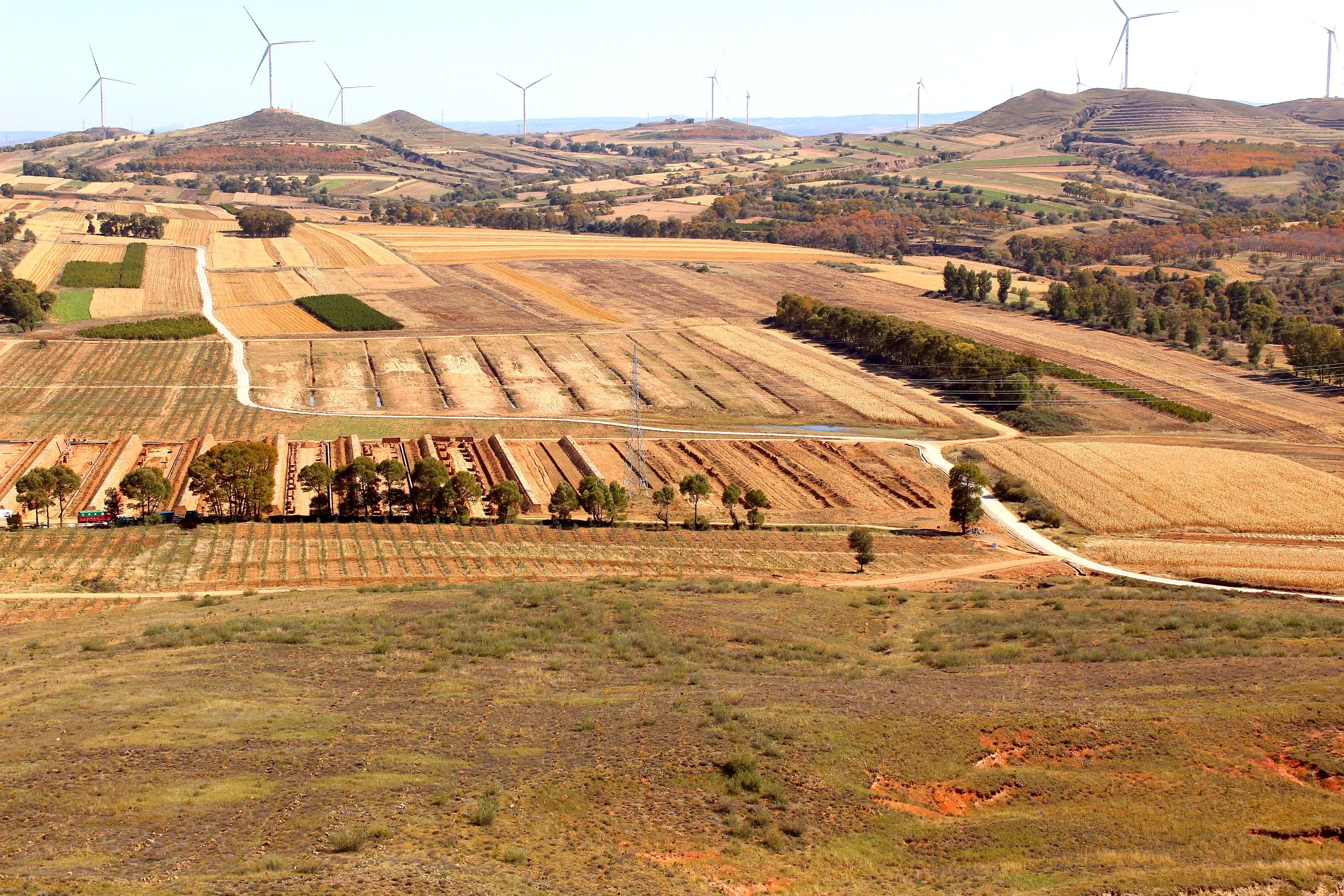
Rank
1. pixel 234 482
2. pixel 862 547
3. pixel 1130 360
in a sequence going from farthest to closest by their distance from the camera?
pixel 1130 360 < pixel 234 482 < pixel 862 547

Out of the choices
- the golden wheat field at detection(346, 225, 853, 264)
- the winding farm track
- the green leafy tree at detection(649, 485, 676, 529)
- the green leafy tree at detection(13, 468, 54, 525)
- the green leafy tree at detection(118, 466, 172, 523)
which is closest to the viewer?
the winding farm track

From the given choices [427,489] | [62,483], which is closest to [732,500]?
[427,489]

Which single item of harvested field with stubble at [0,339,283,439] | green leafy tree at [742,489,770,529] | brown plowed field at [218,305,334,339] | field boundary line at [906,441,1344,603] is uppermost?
brown plowed field at [218,305,334,339]

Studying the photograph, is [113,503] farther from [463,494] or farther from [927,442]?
[927,442]

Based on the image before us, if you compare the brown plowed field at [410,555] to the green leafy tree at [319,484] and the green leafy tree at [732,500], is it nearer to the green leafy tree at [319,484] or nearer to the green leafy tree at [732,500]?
the green leafy tree at [732,500]

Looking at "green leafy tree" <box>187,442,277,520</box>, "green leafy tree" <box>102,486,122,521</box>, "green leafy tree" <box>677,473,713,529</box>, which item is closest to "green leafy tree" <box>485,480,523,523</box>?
"green leafy tree" <box>677,473,713,529</box>

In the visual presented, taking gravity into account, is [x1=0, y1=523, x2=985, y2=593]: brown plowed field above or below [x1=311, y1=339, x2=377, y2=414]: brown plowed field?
below

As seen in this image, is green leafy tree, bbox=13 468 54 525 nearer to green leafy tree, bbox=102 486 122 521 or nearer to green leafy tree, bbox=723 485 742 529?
green leafy tree, bbox=102 486 122 521
